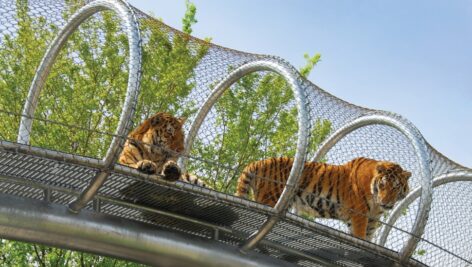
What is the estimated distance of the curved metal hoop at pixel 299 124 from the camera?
25.1 feet

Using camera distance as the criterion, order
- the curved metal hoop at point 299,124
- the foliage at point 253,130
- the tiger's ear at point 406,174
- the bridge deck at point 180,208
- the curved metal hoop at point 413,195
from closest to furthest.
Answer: the bridge deck at point 180,208 → the curved metal hoop at point 299,124 → the tiger's ear at point 406,174 → the curved metal hoop at point 413,195 → the foliage at point 253,130

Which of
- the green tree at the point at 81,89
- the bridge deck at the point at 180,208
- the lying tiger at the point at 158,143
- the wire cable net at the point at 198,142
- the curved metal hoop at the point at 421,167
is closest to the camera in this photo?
the bridge deck at the point at 180,208

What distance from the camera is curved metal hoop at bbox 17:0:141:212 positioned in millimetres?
6805

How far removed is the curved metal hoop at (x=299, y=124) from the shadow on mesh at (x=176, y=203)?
1.02ft

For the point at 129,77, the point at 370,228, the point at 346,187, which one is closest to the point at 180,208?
the point at 129,77

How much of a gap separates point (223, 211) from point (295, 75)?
1.42 metres

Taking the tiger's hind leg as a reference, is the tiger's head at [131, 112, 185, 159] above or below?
above

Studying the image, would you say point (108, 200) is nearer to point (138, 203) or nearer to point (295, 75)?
point (138, 203)

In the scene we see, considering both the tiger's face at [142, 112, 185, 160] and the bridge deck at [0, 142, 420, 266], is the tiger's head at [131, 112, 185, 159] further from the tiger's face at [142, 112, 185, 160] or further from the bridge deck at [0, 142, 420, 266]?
the bridge deck at [0, 142, 420, 266]

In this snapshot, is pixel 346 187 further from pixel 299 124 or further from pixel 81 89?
pixel 81 89

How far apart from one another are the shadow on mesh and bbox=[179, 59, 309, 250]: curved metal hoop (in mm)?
310

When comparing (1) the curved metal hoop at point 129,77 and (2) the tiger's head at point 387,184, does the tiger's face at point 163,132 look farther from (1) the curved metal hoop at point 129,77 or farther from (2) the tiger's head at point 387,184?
(2) the tiger's head at point 387,184

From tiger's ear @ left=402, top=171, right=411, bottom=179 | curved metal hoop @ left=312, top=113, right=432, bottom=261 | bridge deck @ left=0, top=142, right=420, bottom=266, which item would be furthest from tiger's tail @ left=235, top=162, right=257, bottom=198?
tiger's ear @ left=402, top=171, right=411, bottom=179

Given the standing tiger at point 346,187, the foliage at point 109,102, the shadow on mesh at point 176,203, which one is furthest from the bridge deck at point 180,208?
the foliage at point 109,102
